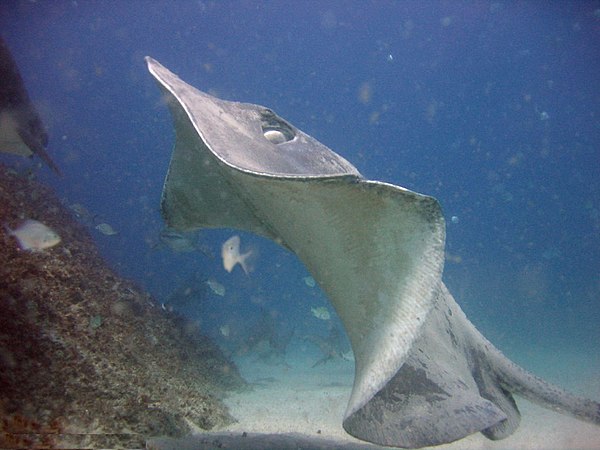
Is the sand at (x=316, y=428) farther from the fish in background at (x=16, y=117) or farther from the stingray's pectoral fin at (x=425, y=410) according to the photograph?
the fish in background at (x=16, y=117)

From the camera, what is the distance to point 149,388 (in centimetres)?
354

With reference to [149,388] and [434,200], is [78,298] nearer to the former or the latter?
[149,388]

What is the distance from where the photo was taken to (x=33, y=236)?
166 inches

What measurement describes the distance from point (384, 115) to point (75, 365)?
68598 millimetres

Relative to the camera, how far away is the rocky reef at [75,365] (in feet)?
8.27

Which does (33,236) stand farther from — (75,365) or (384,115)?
(384,115)

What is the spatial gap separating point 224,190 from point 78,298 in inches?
88.8

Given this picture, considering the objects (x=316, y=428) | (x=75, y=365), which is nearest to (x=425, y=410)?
(x=316, y=428)

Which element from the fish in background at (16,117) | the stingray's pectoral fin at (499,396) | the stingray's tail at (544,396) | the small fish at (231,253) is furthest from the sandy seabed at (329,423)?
the fish in background at (16,117)

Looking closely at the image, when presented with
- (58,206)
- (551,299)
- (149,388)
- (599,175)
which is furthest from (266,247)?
(599,175)

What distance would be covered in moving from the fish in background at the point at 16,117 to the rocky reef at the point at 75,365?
78.2 inches

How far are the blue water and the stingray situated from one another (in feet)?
58.1

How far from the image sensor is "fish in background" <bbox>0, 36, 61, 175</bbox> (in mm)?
6215

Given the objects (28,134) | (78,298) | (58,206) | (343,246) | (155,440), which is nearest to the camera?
(343,246)
